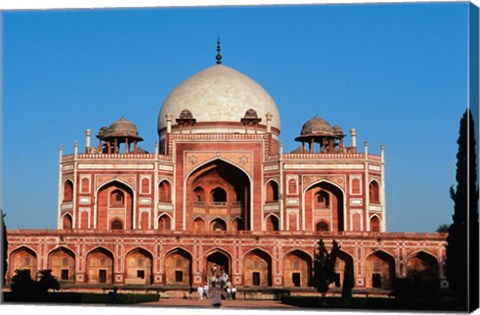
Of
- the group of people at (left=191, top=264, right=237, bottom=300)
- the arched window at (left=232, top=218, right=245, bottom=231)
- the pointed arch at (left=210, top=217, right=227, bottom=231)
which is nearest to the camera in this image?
the group of people at (left=191, top=264, right=237, bottom=300)

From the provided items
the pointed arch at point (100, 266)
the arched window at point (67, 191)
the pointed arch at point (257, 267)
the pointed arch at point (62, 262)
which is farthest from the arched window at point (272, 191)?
the pointed arch at point (62, 262)

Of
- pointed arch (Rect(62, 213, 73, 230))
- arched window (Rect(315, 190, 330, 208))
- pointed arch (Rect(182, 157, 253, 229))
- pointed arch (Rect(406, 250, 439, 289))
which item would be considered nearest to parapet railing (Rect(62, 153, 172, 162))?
pointed arch (Rect(182, 157, 253, 229))

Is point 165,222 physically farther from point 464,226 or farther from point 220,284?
point 464,226

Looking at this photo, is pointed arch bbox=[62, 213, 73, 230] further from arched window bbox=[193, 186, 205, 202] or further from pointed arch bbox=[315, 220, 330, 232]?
pointed arch bbox=[315, 220, 330, 232]

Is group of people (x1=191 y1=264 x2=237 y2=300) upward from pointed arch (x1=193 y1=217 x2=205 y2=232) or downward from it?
downward

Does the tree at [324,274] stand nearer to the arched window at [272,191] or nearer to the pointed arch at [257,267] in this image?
the pointed arch at [257,267]

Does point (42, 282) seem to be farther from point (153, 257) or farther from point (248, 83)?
point (248, 83)
